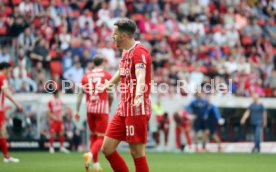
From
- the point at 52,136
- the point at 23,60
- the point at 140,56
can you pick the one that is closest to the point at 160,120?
the point at 52,136

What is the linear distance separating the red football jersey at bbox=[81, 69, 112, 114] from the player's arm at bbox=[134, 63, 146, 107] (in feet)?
19.1

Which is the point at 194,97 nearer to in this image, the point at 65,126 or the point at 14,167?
the point at 65,126

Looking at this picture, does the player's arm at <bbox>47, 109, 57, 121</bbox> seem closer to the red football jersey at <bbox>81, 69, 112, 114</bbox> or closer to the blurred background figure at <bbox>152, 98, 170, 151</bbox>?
the blurred background figure at <bbox>152, 98, 170, 151</bbox>

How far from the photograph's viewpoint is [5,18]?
88.9ft

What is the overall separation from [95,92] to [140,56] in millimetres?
6068

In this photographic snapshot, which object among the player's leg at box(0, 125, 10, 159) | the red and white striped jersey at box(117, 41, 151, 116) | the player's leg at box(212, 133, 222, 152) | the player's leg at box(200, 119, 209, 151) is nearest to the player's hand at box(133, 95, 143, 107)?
the red and white striped jersey at box(117, 41, 151, 116)

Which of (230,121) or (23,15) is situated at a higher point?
(23,15)

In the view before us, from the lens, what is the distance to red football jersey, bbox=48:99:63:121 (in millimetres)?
25156

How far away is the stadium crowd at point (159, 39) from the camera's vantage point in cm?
2631

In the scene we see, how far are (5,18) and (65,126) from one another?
4560 millimetres

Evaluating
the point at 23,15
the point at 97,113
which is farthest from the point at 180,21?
the point at 97,113

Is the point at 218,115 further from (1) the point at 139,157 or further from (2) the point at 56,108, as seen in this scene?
(1) the point at 139,157

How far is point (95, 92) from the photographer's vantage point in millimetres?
16203

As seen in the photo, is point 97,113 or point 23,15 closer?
point 97,113
